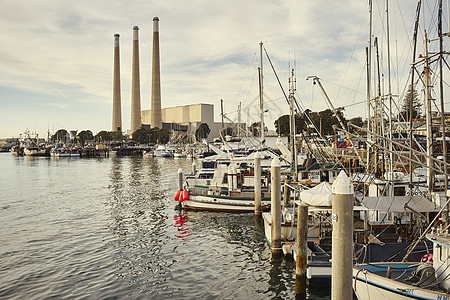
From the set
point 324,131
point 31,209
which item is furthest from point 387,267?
point 324,131

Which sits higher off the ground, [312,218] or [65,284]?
[312,218]

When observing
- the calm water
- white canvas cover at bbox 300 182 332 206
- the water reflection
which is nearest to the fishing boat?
the calm water

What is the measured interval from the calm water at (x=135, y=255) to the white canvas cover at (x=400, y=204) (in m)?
4.51

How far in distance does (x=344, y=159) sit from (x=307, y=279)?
3838cm

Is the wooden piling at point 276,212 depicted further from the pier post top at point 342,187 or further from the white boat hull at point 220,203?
the white boat hull at point 220,203

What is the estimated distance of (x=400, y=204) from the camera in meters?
16.5

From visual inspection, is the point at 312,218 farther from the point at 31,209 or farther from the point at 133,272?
the point at 31,209

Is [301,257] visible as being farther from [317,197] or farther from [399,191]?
[399,191]

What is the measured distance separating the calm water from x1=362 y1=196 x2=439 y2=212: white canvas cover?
14.8 feet

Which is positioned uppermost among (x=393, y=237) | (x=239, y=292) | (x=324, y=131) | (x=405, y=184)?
(x=324, y=131)

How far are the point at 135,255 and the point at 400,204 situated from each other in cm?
1472

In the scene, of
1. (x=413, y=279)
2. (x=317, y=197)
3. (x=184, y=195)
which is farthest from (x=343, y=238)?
(x=184, y=195)

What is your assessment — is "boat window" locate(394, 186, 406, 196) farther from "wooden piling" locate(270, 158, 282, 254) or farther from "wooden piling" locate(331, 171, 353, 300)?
"wooden piling" locate(331, 171, 353, 300)

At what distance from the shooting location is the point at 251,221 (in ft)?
94.9
